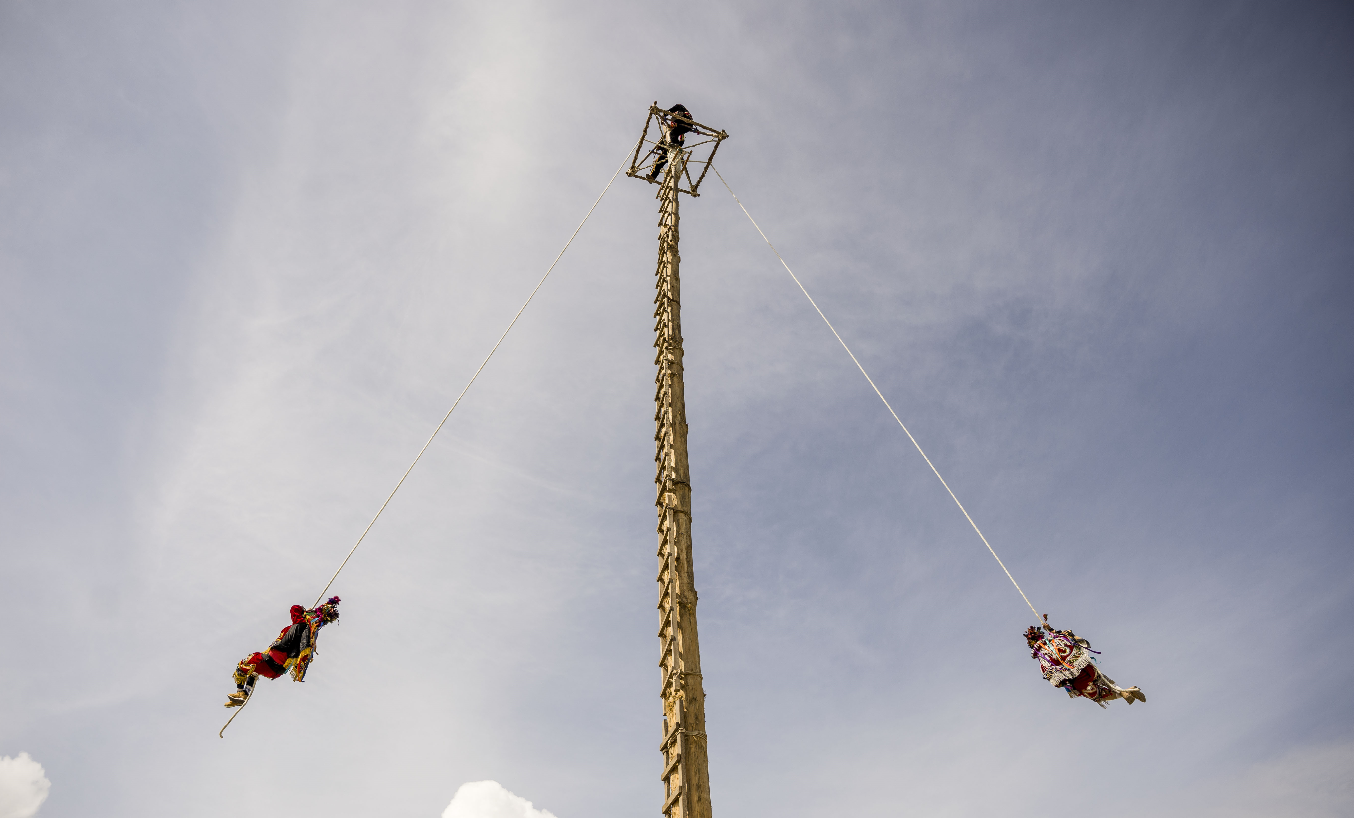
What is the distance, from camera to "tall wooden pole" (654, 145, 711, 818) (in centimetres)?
609

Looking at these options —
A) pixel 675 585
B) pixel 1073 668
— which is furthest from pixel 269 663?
pixel 1073 668

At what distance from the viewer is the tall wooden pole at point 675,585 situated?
6.09m

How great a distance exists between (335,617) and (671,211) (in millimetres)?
8123

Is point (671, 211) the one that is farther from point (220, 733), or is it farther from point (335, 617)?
point (220, 733)

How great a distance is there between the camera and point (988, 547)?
29.1ft

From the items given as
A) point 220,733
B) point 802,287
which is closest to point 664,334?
point 802,287

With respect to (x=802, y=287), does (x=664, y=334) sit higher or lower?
lower

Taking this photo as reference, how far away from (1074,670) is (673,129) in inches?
438

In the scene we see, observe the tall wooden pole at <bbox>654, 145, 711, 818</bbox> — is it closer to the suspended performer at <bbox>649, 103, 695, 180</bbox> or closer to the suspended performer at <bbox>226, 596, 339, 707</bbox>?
the suspended performer at <bbox>649, 103, 695, 180</bbox>

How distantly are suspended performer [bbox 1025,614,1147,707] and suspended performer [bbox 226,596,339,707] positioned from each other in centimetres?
909

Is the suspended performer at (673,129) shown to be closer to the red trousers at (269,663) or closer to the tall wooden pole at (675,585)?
the tall wooden pole at (675,585)

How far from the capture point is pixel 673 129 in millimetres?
12344

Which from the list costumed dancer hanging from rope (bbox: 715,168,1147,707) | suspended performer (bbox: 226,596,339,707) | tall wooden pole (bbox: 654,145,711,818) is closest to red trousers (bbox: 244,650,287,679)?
suspended performer (bbox: 226,596,339,707)

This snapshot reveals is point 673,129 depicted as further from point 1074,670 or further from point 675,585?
point 1074,670
